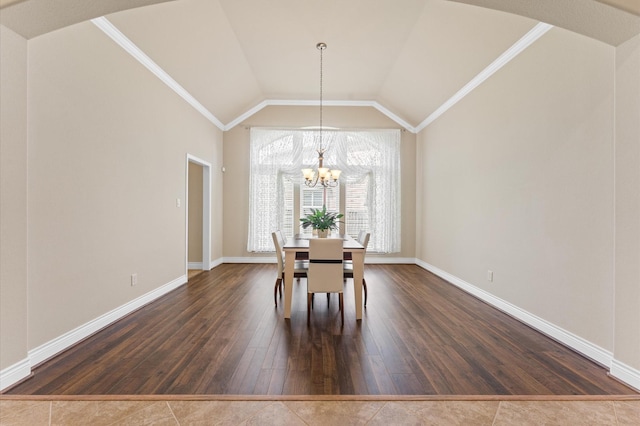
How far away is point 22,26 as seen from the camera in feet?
6.50

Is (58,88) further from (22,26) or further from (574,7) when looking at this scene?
(574,7)

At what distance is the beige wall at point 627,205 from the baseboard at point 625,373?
0.10 ft

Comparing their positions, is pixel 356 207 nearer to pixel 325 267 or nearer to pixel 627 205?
pixel 325 267

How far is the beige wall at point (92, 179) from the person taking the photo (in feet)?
7.50

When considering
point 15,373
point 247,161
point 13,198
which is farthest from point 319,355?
point 247,161

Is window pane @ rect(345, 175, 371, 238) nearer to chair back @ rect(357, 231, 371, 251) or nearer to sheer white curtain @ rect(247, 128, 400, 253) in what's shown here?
sheer white curtain @ rect(247, 128, 400, 253)

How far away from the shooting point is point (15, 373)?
6.44ft

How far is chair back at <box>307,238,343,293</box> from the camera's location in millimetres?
3049

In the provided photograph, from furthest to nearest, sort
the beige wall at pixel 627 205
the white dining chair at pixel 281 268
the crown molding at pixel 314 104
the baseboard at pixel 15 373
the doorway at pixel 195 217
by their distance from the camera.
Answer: the crown molding at pixel 314 104 → the doorway at pixel 195 217 → the white dining chair at pixel 281 268 → the beige wall at pixel 627 205 → the baseboard at pixel 15 373

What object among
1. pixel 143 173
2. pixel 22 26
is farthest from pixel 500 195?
pixel 22 26

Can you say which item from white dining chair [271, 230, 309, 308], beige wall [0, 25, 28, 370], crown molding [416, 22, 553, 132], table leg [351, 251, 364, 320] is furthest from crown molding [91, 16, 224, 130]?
crown molding [416, 22, 553, 132]

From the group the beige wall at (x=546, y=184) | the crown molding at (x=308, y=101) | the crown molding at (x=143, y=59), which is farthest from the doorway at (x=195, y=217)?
the beige wall at (x=546, y=184)

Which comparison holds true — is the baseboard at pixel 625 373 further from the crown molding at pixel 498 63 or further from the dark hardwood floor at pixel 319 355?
the crown molding at pixel 498 63

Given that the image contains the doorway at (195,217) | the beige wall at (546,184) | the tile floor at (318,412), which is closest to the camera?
the tile floor at (318,412)
